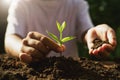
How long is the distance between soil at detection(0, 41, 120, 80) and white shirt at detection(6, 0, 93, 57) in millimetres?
824

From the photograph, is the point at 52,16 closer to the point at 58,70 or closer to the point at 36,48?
the point at 36,48

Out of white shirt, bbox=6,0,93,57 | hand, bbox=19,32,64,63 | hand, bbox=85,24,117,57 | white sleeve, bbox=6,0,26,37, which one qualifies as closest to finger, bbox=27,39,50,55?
hand, bbox=19,32,64,63

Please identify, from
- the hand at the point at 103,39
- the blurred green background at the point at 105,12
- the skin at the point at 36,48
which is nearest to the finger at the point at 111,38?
the hand at the point at 103,39

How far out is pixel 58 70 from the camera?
4.50ft

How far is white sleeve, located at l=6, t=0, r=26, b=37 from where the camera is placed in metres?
2.19

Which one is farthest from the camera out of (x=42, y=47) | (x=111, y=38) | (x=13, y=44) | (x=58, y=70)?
(x=13, y=44)

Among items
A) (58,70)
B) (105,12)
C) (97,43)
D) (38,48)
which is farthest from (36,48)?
(105,12)

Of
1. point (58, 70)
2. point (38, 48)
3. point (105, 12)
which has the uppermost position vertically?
point (105, 12)

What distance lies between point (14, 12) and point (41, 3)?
9.5 inches

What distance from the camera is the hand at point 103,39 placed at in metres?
1.52

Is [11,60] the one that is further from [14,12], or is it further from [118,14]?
[118,14]

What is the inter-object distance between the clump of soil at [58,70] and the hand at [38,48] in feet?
0.11

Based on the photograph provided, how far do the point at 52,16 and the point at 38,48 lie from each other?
97 centimetres

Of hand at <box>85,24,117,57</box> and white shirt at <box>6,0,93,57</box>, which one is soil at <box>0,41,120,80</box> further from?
white shirt at <box>6,0,93,57</box>
